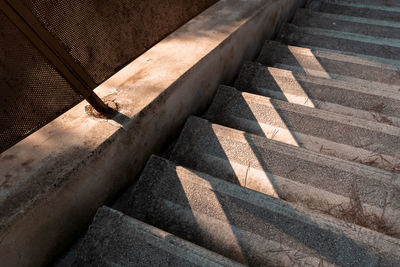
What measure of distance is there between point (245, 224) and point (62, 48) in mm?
1561

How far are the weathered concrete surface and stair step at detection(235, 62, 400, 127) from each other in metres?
0.32

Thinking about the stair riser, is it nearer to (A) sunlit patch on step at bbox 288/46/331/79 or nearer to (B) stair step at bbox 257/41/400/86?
(B) stair step at bbox 257/41/400/86

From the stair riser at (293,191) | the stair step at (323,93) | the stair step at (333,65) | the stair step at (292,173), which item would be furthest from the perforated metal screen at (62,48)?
the stair step at (333,65)

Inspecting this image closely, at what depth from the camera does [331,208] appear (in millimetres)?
2074

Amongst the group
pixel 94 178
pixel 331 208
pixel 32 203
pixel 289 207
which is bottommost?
pixel 331 208

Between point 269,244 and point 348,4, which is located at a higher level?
point 348,4

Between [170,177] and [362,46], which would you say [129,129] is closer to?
[170,177]

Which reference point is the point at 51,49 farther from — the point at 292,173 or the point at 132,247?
the point at 292,173

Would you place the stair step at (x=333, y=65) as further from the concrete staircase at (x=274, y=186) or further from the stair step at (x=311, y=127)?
the stair step at (x=311, y=127)

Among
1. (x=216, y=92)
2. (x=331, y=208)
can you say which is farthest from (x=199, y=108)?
(x=331, y=208)

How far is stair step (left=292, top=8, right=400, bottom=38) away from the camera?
13.8ft

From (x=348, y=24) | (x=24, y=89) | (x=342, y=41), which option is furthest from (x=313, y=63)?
(x=24, y=89)

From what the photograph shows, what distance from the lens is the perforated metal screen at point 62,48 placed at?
1.57m

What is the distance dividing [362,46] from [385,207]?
2691 mm
